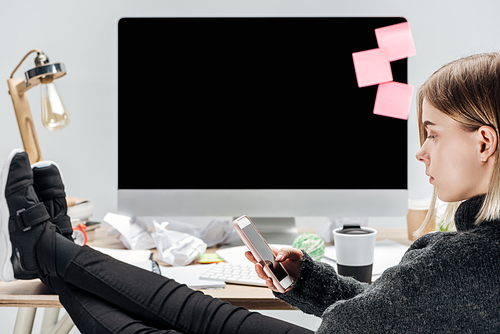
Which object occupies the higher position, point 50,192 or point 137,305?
point 50,192

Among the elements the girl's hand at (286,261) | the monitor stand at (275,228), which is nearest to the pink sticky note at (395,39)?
the monitor stand at (275,228)

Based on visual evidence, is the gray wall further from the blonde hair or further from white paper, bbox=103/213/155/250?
the blonde hair

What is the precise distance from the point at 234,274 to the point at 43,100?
2.29 ft

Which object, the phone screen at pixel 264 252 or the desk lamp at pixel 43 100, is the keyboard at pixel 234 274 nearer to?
the phone screen at pixel 264 252

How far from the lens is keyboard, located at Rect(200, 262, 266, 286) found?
0.79 m

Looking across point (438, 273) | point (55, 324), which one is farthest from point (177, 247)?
point (438, 273)

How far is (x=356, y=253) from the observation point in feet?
2.50

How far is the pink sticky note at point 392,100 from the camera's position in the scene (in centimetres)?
105

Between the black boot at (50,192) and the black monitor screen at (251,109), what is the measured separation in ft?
0.56

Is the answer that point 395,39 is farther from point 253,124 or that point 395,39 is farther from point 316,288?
point 316,288

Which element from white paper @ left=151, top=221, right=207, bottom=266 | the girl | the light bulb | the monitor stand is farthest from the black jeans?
the light bulb

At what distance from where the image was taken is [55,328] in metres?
1.07

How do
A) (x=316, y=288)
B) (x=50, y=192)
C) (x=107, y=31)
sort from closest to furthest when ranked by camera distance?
1. (x=316, y=288)
2. (x=50, y=192)
3. (x=107, y=31)

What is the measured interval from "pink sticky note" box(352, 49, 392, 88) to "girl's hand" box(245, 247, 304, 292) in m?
0.54
